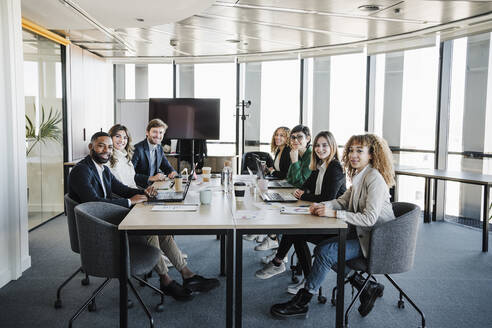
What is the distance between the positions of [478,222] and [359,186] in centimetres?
407

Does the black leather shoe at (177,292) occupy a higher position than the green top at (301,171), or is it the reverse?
the green top at (301,171)

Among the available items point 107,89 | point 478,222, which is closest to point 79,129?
point 107,89

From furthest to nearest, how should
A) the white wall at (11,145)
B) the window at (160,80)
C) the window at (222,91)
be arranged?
the window at (160,80) < the window at (222,91) < the white wall at (11,145)

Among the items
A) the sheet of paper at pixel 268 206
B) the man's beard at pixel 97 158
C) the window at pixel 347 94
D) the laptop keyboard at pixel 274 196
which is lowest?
the sheet of paper at pixel 268 206

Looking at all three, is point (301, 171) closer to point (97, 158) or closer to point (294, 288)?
point (294, 288)

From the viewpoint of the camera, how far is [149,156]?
479cm

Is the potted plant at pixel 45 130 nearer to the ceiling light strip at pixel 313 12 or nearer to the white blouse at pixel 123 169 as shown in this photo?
the white blouse at pixel 123 169

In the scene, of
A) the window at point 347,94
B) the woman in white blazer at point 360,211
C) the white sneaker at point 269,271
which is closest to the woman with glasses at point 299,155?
the white sneaker at point 269,271

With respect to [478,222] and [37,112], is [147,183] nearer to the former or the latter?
[37,112]

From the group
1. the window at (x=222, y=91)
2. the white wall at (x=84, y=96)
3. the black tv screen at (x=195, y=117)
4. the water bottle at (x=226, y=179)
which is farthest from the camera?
the window at (x=222, y=91)

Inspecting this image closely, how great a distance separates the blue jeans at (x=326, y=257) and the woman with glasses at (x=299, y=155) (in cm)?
149

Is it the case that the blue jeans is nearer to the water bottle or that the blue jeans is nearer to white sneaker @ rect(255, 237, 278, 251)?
the water bottle

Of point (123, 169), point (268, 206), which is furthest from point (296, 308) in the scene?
point (123, 169)

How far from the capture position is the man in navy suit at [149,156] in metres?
4.60
